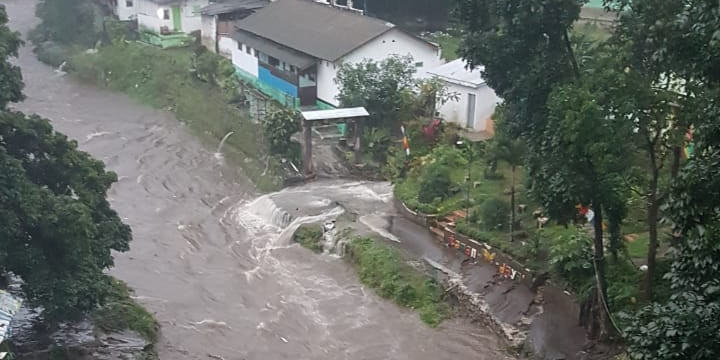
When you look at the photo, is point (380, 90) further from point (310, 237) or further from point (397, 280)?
point (397, 280)

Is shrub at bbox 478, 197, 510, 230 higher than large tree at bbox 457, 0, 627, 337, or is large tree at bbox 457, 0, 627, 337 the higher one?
large tree at bbox 457, 0, 627, 337

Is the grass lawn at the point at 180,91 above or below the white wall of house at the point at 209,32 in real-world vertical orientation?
below

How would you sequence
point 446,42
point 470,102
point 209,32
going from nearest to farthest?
point 470,102 < point 446,42 < point 209,32

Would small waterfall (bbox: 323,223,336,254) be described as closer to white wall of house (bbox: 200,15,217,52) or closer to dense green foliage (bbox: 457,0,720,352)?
dense green foliage (bbox: 457,0,720,352)

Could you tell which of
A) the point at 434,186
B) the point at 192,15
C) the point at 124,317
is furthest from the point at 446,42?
the point at 124,317

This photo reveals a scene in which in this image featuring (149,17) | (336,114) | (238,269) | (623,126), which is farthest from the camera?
(149,17)

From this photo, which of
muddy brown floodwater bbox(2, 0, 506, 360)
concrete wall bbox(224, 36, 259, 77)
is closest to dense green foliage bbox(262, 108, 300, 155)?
muddy brown floodwater bbox(2, 0, 506, 360)

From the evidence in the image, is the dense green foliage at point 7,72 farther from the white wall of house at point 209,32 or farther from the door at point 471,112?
the white wall of house at point 209,32

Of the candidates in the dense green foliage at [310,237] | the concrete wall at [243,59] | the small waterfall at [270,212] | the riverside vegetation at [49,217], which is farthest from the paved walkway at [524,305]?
the concrete wall at [243,59]
